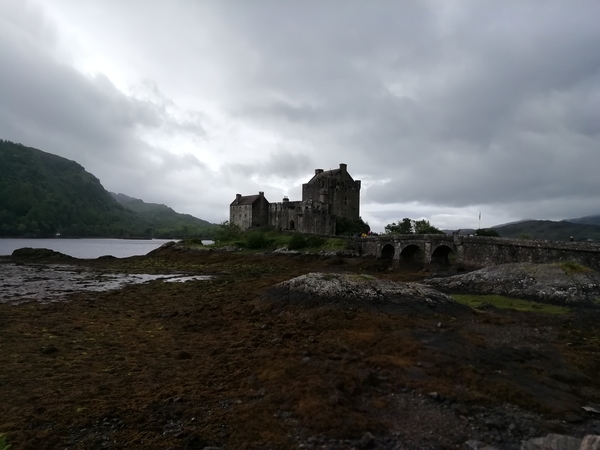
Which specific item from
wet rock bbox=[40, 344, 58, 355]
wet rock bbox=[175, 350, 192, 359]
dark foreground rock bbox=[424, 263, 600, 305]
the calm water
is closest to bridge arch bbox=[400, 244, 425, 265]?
dark foreground rock bbox=[424, 263, 600, 305]

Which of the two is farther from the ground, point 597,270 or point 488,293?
point 597,270

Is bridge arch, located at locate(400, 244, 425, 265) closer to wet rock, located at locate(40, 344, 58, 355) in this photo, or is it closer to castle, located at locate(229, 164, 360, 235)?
castle, located at locate(229, 164, 360, 235)

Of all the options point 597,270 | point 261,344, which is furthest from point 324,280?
point 597,270

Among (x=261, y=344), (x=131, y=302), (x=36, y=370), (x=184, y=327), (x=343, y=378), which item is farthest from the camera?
(x=131, y=302)

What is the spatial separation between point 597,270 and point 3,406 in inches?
1303

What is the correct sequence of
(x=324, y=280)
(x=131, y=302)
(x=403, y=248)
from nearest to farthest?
(x=324, y=280) < (x=131, y=302) < (x=403, y=248)

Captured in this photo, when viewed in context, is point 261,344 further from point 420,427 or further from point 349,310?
point 420,427

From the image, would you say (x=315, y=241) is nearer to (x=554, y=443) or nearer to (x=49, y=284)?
(x=49, y=284)

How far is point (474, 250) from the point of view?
38.4 metres

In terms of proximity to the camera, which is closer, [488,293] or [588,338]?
[588,338]

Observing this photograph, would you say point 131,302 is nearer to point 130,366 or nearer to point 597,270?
point 130,366

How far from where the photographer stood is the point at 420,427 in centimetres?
799

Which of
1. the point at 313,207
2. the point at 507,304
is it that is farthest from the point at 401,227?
the point at 507,304

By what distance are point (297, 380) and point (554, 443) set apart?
5.91 m
